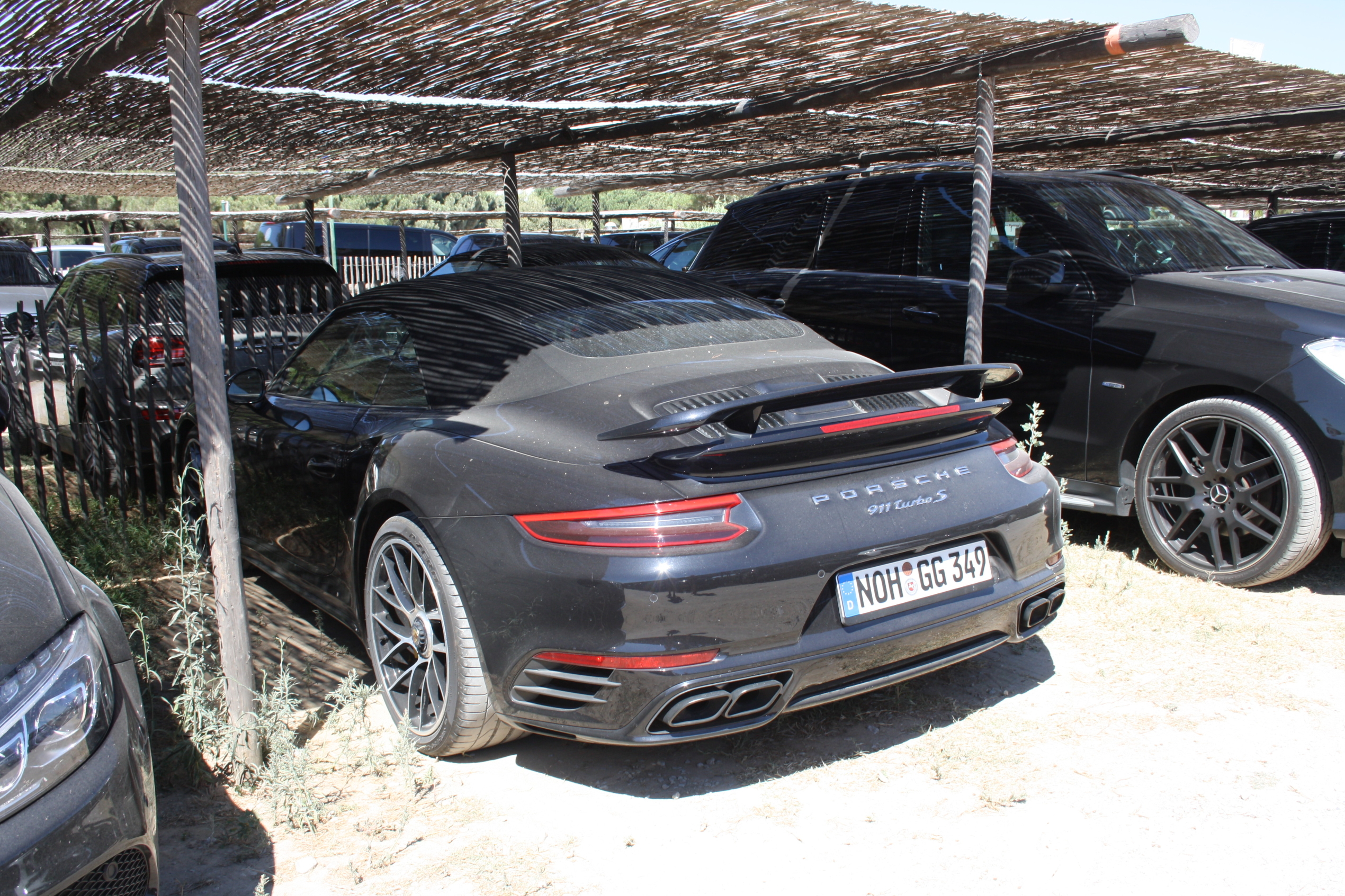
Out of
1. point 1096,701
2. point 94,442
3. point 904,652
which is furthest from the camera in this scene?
point 94,442

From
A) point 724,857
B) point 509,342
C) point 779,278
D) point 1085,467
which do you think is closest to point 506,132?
point 779,278

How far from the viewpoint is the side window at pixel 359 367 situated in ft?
11.3

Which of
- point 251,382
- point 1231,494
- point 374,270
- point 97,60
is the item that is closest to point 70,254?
point 374,270

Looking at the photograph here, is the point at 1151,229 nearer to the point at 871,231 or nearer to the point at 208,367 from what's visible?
the point at 871,231

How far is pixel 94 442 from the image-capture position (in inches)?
207

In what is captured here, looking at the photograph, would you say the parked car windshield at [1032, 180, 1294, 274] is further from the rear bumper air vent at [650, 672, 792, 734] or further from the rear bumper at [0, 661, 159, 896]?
the rear bumper at [0, 661, 159, 896]

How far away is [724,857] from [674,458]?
102cm

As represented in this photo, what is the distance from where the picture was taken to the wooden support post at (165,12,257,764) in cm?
289

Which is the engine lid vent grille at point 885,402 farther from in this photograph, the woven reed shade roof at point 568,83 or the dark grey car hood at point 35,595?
the dark grey car hood at point 35,595

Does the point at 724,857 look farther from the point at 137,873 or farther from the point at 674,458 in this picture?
the point at 137,873

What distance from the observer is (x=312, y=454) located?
12.0ft

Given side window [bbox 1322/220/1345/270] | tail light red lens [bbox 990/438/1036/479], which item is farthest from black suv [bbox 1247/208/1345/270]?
tail light red lens [bbox 990/438/1036/479]

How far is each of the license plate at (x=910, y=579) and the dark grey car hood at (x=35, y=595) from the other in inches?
69.9

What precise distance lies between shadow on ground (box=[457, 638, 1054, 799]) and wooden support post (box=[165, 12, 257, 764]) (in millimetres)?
758
